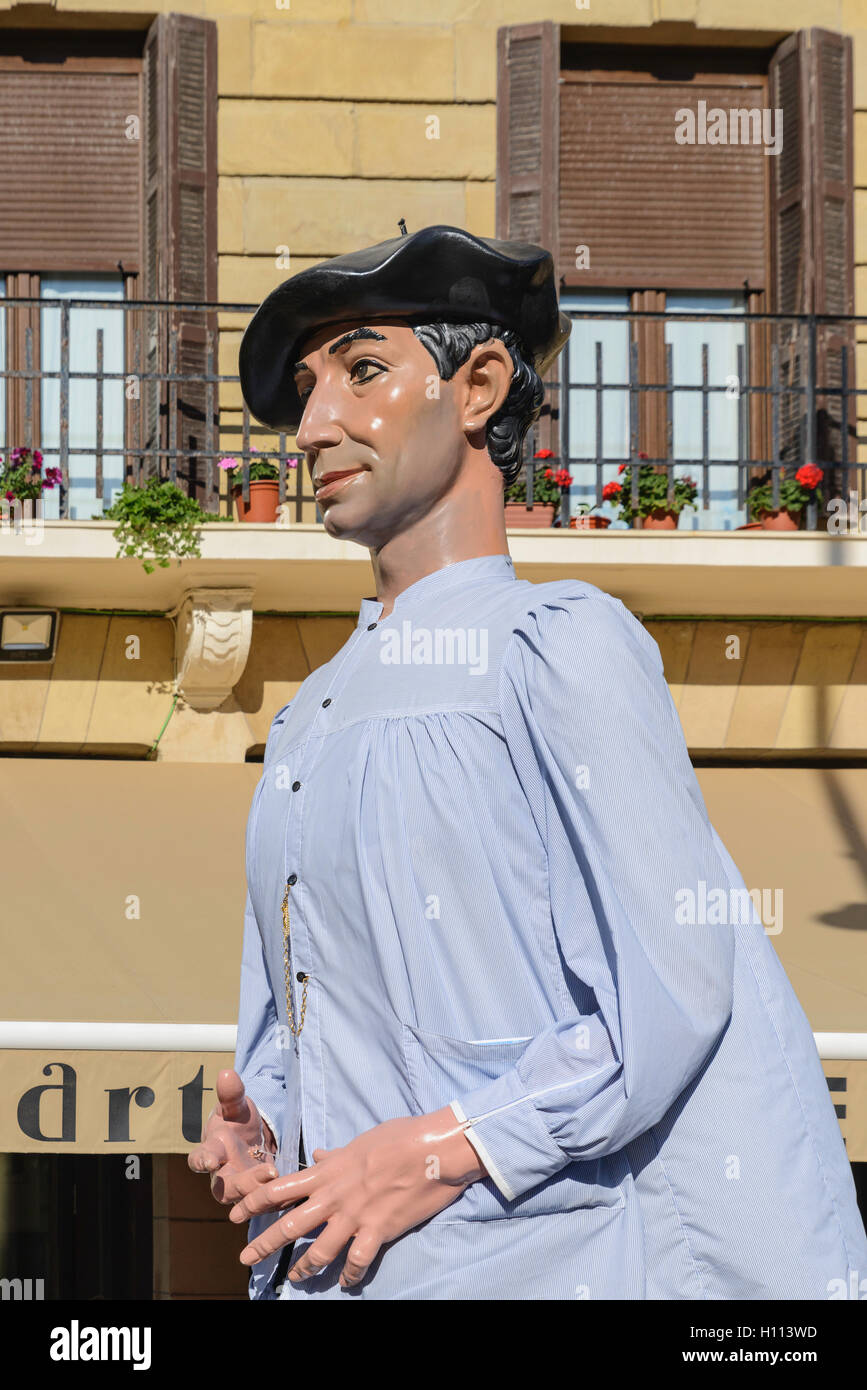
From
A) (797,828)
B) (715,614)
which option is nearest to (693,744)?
(715,614)

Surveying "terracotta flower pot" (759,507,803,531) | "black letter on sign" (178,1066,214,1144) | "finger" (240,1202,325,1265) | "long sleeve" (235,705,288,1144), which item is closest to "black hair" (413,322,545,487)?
"long sleeve" (235,705,288,1144)

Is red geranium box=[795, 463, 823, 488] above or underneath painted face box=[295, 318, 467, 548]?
above

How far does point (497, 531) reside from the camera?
1.92 m

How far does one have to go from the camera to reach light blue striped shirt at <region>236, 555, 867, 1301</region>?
143 centimetres

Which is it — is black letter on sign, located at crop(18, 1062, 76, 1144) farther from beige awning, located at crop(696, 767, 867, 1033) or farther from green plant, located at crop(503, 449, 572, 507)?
green plant, located at crop(503, 449, 572, 507)

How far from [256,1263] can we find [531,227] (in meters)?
7.50

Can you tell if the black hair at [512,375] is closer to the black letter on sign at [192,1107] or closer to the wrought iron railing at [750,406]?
the black letter on sign at [192,1107]

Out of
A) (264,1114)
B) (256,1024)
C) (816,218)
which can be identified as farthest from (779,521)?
(264,1114)

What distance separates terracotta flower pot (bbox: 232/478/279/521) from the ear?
5.67m

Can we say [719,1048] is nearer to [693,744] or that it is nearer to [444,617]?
[444,617]

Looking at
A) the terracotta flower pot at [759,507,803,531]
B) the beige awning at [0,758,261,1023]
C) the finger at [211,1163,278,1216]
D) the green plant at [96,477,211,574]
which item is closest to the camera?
the finger at [211,1163,278,1216]

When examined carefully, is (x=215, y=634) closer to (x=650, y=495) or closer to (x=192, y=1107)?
(x=650, y=495)

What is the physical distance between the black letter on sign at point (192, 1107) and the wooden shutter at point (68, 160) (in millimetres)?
5851
